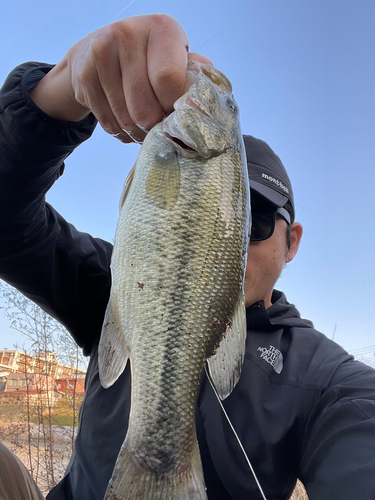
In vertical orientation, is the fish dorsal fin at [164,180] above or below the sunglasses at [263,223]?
below

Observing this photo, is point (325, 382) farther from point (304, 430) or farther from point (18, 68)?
point (18, 68)

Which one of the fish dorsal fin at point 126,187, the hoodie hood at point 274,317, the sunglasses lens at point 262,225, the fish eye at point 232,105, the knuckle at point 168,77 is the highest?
the fish eye at point 232,105

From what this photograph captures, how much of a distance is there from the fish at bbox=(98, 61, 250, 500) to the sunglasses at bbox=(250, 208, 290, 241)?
746 millimetres

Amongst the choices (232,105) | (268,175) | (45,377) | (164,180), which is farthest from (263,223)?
(45,377)

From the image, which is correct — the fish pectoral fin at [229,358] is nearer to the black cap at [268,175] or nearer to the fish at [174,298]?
the fish at [174,298]

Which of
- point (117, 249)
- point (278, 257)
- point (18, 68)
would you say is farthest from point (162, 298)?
point (18, 68)

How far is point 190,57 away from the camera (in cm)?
135

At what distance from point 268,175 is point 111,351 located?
5.08ft

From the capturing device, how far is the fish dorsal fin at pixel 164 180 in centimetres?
119

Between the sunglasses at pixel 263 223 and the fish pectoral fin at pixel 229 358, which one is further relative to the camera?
the sunglasses at pixel 263 223

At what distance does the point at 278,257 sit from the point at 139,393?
1.33 meters

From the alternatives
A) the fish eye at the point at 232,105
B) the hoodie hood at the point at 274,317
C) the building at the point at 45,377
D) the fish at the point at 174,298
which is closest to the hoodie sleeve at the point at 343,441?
the hoodie hood at the point at 274,317

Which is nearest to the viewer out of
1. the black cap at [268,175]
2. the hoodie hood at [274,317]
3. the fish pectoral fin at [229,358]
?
the fish pectoral fin at [229,358]

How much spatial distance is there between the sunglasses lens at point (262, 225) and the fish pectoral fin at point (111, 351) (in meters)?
1.11
